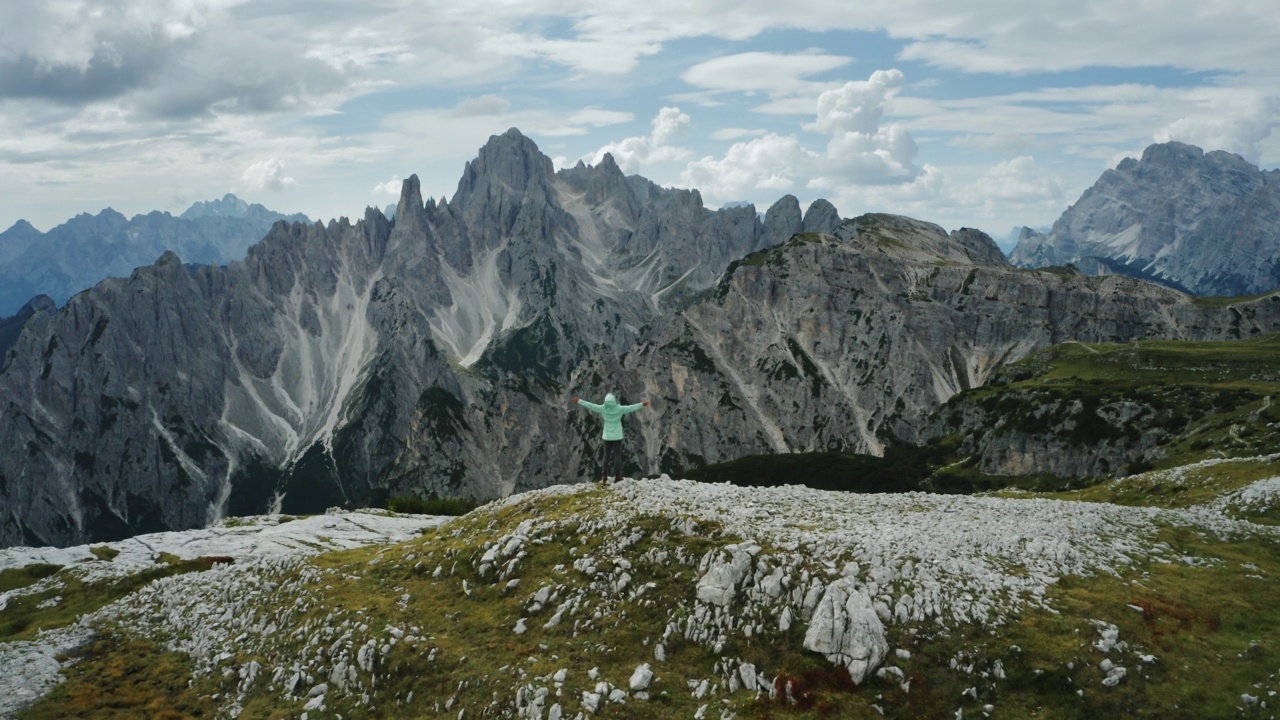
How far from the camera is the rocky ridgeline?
2777 cm

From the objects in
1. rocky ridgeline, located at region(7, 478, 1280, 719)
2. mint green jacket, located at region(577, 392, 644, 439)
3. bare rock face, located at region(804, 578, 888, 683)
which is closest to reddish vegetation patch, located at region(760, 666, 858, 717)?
rocky ridgeline, located at region(7, 478, 1280, 719)

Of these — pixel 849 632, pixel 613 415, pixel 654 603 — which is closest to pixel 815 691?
pixel 849 632

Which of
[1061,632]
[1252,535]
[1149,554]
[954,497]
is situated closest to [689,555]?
[1061,632]

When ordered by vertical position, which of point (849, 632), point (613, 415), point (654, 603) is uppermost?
point (613, 415)

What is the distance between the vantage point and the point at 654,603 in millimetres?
31891

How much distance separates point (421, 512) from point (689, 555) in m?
77.5

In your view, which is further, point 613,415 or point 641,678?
point 613,415

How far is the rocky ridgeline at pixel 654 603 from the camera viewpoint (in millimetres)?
27766

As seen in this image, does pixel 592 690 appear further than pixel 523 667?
No

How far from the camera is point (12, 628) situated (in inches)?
1821

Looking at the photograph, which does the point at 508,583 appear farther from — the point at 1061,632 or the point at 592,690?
the point at 1061,632

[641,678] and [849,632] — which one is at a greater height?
[849,632]

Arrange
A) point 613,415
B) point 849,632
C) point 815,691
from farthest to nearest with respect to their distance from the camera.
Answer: point 613,415 < point 849,632 < point 815,691

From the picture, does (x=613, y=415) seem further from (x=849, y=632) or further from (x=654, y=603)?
(x=849, y=632)
